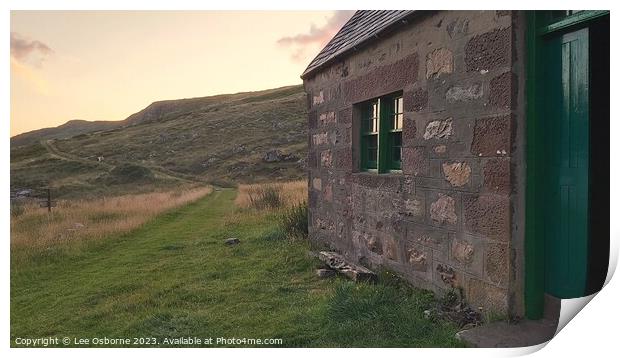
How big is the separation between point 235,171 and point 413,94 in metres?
18.4

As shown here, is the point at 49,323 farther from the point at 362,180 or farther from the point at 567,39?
the point at 567,39

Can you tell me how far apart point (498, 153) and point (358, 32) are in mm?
2833

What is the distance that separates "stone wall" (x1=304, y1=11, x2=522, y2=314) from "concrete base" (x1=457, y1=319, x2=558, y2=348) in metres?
0.15

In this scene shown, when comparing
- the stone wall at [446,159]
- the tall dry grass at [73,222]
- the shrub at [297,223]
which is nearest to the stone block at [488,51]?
the stone wall at [446,159]

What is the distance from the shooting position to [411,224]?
4520mm

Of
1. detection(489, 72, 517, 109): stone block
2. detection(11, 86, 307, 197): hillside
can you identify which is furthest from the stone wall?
detection(11, 86, 307, 197): hillside

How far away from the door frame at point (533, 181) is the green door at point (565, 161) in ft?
0.16

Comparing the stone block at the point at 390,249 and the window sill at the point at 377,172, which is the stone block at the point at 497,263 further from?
the window sill at the point at 377,172

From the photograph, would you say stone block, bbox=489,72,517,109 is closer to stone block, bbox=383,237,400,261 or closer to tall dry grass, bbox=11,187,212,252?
stone block, bbox=383,237,400,261

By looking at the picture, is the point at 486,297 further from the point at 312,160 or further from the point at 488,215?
the point at 312,160

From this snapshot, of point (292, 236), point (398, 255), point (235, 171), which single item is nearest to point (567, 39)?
point (398, 255)

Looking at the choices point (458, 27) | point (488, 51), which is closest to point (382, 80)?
point (458, 27)

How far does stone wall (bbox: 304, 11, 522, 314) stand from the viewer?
3420mm

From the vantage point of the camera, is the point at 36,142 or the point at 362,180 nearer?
the point at 36,142
